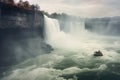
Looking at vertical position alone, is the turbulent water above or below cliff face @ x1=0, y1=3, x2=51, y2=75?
below

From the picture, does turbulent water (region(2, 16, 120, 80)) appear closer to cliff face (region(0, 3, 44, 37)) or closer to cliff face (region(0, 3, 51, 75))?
cliff face (region(0, 3, 51, 75))

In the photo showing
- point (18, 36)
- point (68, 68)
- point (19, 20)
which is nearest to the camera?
point (68, 68)

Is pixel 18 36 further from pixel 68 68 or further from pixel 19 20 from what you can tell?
pixel 68 68

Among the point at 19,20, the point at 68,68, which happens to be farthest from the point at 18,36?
the point at 68,68

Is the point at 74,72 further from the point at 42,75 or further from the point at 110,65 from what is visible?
the point at 110,65

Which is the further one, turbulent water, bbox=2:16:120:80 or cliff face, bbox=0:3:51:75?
cliff face, bbox=0:3:51:75

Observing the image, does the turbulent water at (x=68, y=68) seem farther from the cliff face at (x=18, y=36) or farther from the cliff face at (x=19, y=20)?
the cliff face at (x=19, y=20)

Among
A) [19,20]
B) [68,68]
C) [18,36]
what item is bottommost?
[68,68]

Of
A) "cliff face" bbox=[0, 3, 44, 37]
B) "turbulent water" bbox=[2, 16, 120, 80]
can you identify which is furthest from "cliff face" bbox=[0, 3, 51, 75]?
"turbulent water" bbox=[2, 16, 120, 80]
